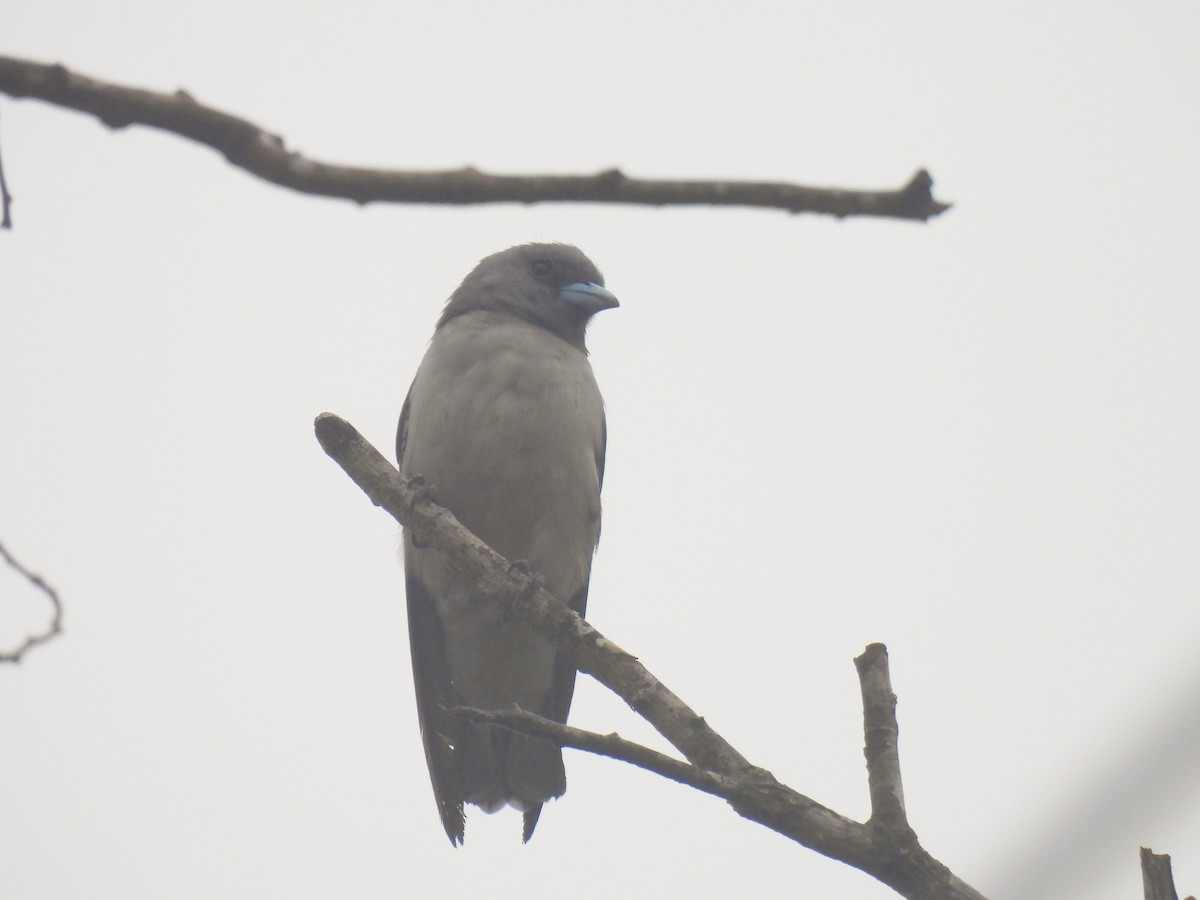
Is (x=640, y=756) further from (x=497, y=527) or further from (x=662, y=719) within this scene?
(x=497, y=527)

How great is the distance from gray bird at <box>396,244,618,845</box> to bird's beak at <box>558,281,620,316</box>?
0.73m

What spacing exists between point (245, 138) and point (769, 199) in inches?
32.2

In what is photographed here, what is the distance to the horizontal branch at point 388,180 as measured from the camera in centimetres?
198

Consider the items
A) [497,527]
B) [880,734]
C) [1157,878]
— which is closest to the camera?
[1157,878]

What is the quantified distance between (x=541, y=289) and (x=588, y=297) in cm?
30

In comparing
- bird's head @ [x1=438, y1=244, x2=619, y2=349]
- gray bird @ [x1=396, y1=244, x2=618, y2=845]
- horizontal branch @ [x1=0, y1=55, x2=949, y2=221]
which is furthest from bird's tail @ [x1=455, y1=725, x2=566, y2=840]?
horizontal branch @ [x1=0, y1=55, x2=949, y2=221]

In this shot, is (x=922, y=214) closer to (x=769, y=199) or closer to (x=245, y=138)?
(x=769, y=199)

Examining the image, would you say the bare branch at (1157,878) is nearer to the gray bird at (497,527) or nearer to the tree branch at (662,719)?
the tree branch at (662,719)

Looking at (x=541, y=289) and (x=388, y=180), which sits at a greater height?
(x=541, y=289)

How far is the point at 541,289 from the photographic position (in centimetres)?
818

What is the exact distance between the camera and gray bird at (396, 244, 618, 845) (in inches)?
268

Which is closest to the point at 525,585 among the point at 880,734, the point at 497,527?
the point at 880,734

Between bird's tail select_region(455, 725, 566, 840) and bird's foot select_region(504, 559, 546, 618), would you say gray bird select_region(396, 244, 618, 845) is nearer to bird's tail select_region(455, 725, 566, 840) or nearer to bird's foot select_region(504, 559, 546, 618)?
bird's tail select_region(455, 725, 566, 840)

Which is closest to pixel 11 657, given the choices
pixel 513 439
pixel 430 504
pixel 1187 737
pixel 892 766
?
pixel 430 504
